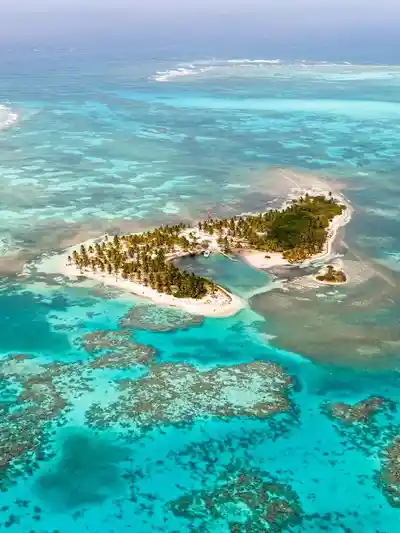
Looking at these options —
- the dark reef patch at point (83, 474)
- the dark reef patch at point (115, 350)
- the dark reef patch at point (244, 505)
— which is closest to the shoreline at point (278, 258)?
the dark reef patch at point (115, 350)

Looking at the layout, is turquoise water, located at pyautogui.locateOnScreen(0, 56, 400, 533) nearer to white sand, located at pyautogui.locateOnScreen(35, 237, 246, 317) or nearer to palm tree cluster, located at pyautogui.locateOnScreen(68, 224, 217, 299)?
white sand, located at pyautogui.locateOnScreen(35, 237, 246, 317)

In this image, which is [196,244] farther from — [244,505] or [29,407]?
[244,505]

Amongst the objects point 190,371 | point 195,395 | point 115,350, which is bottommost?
point 195,395

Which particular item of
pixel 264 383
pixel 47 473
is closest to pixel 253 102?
pixel 264 383

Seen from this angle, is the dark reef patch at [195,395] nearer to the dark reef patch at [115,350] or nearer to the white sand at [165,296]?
the dark reef patch at [115,350]

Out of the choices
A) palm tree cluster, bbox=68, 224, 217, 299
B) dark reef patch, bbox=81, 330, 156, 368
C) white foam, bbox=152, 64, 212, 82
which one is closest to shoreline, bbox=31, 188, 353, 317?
palm tree cluster, bbox=68, 224, 217, 299

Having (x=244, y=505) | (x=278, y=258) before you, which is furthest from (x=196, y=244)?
(x=244, y=505)
